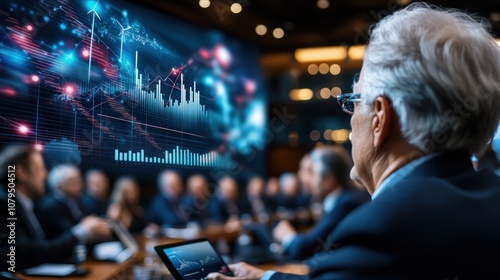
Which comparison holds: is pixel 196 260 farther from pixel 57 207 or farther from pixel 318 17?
pixel 318 17

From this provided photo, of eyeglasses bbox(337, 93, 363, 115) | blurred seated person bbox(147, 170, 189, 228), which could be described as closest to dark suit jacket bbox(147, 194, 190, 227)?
blurred seated person bbox(147, 170, 189, 228)

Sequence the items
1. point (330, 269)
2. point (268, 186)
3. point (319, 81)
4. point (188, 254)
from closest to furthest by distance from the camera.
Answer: point (330, 269) → point (188, 254) → point (319, 81) → point (268, 186)

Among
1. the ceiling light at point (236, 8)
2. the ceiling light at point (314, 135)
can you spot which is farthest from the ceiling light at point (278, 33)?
the ceiling light at point (314, 135)

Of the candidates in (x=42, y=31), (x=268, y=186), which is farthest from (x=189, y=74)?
(x=268, y=186)

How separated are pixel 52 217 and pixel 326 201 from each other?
1962 millimetres

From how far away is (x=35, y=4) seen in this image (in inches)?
43.1

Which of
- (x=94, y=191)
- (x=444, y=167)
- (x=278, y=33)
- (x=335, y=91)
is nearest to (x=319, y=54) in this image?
(x=335, y=91)

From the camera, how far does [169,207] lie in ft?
24.8

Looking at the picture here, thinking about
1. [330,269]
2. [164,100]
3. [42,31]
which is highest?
[42,31]

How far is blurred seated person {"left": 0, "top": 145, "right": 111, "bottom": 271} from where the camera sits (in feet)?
4.02

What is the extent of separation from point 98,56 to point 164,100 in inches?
7.2

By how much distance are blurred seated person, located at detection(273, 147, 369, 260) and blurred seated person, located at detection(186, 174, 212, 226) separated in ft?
11.5

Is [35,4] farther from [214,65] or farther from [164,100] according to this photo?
[214,65]

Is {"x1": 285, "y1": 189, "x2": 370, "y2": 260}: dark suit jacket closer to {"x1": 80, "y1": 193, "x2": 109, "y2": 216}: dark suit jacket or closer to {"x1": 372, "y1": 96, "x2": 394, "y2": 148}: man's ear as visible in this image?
{"x1": 372, "y1": 96, "x2": 394, "y2": 148}: man's ear
